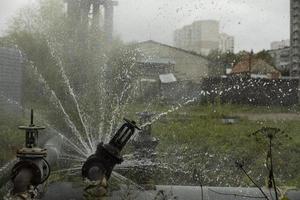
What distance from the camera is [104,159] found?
3219 mm

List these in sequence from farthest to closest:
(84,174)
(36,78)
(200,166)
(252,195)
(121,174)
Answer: (36,78) → (200,166) → (121,174) → (252,195) → (84,174)

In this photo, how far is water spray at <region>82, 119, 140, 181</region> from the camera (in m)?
3.15

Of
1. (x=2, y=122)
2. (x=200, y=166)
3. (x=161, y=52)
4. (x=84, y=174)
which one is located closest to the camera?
(x=84, y=174)

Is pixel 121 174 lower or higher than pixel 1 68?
lower

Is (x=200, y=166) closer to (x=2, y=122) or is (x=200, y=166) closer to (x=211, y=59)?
(x=2, y=122)

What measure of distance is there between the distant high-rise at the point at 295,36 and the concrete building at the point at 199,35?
20.6ft

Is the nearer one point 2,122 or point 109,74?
point 2,122

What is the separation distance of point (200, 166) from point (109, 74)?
604 centimetres

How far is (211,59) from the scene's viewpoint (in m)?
34.1

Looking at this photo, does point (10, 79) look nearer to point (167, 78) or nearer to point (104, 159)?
point (104, 159)

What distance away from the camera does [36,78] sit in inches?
425

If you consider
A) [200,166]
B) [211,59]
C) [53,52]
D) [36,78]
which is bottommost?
[200,166]

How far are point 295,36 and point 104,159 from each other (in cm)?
2610

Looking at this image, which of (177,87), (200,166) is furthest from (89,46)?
(177,87)
